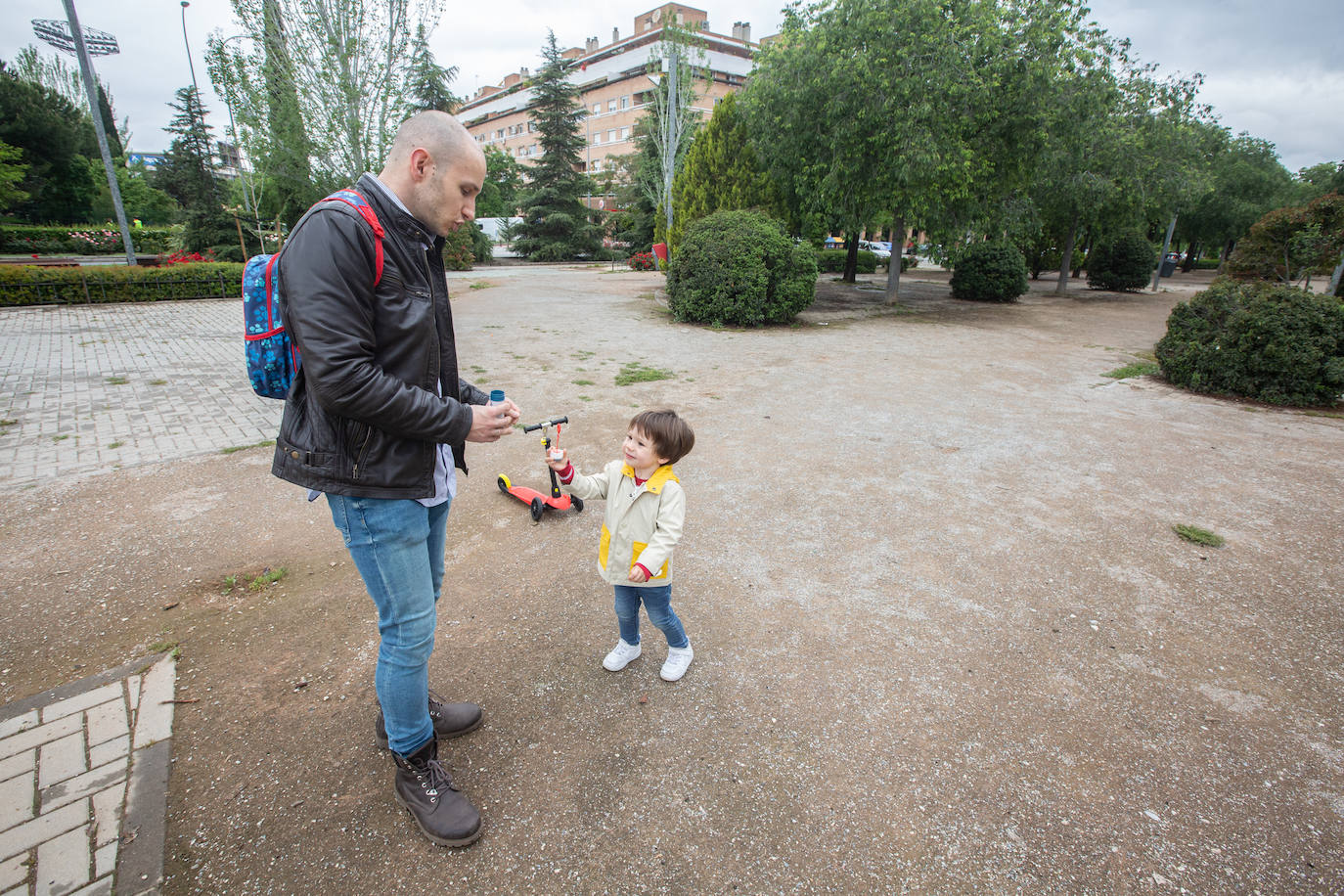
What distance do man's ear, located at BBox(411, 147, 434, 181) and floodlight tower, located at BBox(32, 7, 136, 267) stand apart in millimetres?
16893

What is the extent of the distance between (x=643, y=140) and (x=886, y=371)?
29575mm

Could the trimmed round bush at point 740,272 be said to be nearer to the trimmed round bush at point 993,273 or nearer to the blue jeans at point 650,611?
the trimmed round bush at point 993,273

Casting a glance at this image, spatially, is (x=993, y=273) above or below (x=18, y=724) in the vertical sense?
above

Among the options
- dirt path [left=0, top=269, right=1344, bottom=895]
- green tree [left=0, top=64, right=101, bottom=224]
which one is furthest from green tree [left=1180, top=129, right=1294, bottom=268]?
green tree [left=0, top=64, right=101, bottom=224]

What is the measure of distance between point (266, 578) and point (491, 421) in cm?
243

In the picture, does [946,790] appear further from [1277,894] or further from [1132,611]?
[1132,611]

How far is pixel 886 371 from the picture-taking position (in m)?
8.83

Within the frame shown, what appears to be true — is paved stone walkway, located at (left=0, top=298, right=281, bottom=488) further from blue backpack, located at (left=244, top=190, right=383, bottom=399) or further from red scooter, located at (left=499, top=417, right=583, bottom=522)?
blue backpack, located at (left=244, top=190, right=383, bottom=399)

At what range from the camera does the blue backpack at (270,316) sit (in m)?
1.66

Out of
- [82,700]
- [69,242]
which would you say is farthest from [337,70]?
[69,242]

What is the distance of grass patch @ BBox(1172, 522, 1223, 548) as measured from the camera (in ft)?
13.1

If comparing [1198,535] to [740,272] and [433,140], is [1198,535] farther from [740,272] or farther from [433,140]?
[740,272]

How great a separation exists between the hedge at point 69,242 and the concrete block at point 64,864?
33.0 m

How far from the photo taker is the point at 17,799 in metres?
2.05
